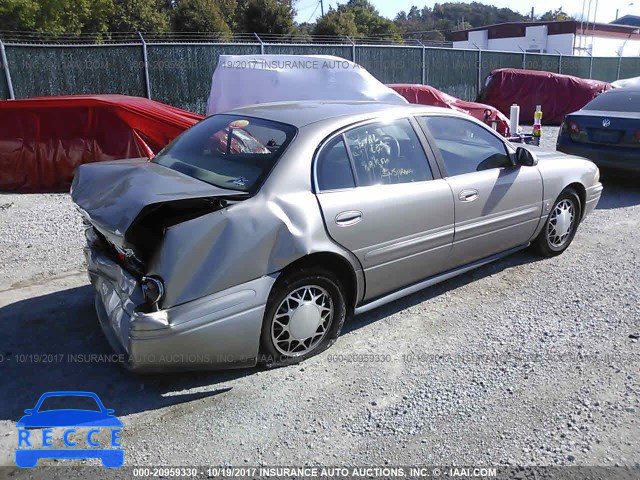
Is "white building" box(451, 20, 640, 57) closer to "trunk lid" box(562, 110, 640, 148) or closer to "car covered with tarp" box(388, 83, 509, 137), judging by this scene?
"car covered with tarp" box(388, 83, 509, 137)

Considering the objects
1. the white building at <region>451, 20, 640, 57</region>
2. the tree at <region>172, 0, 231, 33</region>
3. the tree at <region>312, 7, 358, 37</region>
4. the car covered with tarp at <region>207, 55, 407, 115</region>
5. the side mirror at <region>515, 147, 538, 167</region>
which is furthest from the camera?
the white building at <region>451, 20, 640, 57</region>

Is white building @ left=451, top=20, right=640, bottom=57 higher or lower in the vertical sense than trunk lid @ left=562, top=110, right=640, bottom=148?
higher

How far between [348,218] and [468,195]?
1.25 meters

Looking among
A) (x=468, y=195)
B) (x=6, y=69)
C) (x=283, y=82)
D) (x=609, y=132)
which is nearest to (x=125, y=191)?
(x=468, y=195)

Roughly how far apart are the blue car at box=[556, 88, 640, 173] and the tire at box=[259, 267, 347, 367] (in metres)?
6.11

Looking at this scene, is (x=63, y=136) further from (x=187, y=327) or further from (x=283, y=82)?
(x=187, y=327)

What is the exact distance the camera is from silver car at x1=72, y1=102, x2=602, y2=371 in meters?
2.96

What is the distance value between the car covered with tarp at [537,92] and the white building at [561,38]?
26412mm

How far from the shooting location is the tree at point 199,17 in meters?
29.1

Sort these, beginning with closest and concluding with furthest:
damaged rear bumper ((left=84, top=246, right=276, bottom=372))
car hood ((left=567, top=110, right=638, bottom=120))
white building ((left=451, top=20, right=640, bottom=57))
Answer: damaged rear bumper ((left=84, top=246, right=276, bottom=372))
car hood ((left=567, top=110, right=638, bottom=120))
white building ((left=451, top=20, right=640, bottom=57))

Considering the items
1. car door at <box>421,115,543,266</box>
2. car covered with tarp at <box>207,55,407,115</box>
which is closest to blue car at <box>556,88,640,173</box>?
car covered with tarp at <box>207,55,407,115</box>

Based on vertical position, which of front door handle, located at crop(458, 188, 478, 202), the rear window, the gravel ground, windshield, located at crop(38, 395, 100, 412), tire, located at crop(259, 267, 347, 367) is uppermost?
the rear window

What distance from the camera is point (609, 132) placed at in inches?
316

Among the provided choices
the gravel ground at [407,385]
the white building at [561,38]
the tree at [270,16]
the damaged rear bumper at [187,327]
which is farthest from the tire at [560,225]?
the white building at [561,38]
